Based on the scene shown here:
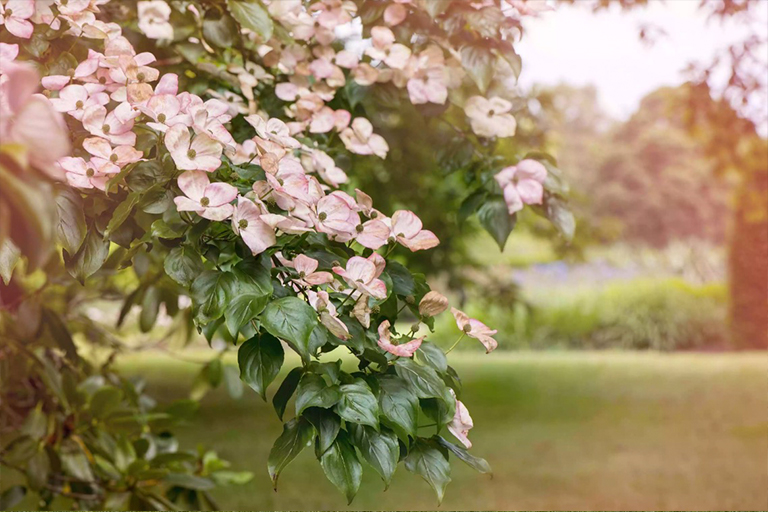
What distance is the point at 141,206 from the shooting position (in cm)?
78

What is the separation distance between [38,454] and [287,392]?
1118 millimetres

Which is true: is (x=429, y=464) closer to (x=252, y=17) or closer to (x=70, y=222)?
(x=70, y=222)

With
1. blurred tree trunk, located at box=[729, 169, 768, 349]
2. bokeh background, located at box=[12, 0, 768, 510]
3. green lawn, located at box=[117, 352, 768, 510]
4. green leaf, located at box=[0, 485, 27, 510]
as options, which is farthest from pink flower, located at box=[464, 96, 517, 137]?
blurred tree trunk, located at box=[729, 169, 768, 349]

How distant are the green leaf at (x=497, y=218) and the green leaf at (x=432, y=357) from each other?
358 mm

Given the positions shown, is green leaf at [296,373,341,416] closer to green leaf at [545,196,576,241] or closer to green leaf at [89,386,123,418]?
green leaf at [545,196,576,241]

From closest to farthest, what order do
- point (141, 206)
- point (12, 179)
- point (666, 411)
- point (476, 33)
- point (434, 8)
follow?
point (12, 179) → point (141, 206) → point (434, 8) → point (476, 33) → point (666, 411)

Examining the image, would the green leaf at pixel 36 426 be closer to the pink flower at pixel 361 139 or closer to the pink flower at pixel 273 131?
the pink flower at pixel 361 139

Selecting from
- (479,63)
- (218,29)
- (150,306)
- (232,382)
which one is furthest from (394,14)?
(232,382)

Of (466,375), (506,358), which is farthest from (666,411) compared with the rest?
(506,358)

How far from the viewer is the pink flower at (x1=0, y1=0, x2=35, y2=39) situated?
0.87 metres

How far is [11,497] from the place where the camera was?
5.60 feet

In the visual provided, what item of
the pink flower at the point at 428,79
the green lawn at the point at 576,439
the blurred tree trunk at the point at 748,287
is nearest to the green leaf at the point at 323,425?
the pink flower at the point at 428,79

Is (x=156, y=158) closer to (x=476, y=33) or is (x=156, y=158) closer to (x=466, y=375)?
(x=476, y=33)

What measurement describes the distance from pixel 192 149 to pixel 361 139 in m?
0.53
